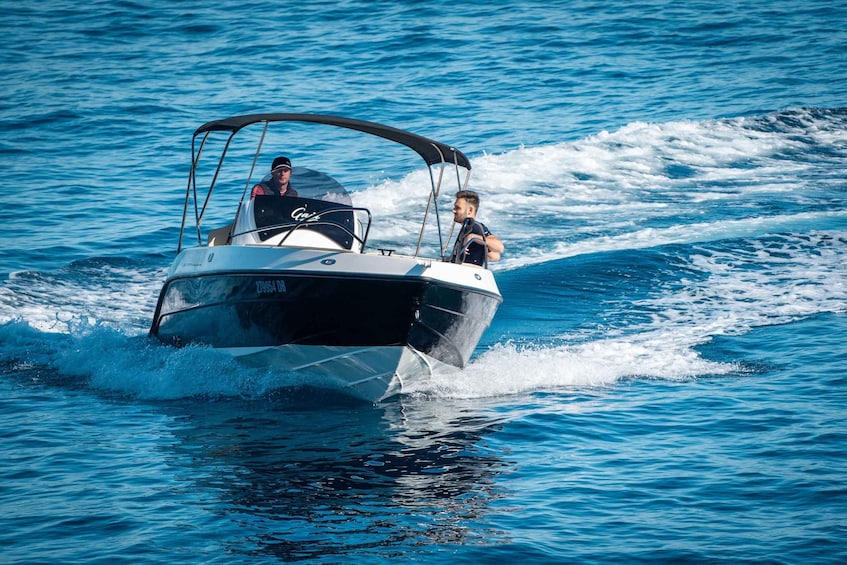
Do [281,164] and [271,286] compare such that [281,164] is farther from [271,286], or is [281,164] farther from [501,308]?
[501,308]

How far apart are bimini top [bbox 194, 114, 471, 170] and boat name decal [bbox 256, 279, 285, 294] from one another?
155 cm

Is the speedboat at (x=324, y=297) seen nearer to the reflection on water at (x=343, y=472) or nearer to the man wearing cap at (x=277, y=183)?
the man wearing cap at (x=277, y=183)

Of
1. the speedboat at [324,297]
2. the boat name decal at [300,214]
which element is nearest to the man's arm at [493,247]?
the speedboat at [324,297]

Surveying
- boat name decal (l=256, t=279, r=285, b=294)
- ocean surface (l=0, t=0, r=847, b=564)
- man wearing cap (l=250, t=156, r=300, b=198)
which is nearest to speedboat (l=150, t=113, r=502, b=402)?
boat name decal (l=256, t=279, r=285, b=294)

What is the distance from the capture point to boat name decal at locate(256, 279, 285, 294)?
894 cm

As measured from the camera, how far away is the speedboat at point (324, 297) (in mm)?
8875

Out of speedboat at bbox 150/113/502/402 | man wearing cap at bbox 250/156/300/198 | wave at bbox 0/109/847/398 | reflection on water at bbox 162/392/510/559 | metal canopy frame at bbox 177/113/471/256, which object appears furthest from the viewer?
wave at bbox 0/109/847/398

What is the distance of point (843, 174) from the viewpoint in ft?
65.3

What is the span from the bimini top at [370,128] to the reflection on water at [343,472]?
249 cm

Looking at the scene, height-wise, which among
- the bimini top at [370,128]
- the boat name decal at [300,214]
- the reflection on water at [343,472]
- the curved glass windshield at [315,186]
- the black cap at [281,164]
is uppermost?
the bimini top at [370,128]

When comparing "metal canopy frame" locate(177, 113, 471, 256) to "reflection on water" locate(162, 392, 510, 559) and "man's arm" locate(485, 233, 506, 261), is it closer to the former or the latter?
"man's arm" locate(485, 233, 506, 261)

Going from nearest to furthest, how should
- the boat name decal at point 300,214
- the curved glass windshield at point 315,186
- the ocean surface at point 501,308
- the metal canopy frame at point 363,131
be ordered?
the ocean surface at point 501,308 → the metal canopy frame at point 363,131 → the boat name decal at point 300,214 → the curved glass windshield at point 315,186

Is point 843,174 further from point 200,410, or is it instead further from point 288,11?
point 288,11

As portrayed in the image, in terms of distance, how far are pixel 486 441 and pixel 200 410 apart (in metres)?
2.78
